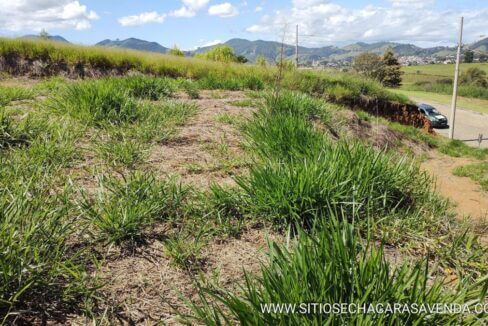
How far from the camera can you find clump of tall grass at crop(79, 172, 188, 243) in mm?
2627

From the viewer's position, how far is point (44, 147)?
377 centimetres

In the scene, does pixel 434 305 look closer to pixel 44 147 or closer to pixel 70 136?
pixel 44 147

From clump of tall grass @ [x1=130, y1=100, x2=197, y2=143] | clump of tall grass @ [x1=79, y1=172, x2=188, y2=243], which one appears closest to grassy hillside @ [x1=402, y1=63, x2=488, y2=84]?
clump of tall grass @ [x1=130, y1=100, x2=197, y2=143]

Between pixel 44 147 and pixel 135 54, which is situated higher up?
pixel 135 54

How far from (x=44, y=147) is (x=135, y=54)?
14.8 metres

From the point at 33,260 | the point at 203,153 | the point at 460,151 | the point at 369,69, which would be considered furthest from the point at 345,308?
the point at 369,69

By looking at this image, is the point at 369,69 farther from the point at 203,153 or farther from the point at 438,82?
the point at 438,82

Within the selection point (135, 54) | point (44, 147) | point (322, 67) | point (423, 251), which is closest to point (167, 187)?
point (44, 147)

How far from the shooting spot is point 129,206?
109 inches

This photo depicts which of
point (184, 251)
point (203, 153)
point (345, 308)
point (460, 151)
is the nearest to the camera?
point (345, 308)

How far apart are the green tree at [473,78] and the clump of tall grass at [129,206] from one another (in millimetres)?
104270

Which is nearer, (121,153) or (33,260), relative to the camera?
(33,260)

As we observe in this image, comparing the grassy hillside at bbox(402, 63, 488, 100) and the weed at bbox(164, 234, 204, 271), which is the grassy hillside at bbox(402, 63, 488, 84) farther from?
the weed at bbox(164, 234, 204, 271)

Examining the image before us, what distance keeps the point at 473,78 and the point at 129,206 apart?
364ft
